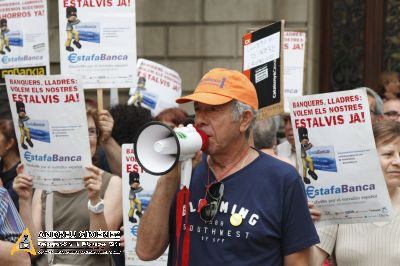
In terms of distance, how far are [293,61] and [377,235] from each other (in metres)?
3.39

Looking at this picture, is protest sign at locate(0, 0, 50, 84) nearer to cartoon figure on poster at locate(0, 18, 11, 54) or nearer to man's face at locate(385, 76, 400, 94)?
cartoon figure on poster at locate(0, 18, 11, 54)

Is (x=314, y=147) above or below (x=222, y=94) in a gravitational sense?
below

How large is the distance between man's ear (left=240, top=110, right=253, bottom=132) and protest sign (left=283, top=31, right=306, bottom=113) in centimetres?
374

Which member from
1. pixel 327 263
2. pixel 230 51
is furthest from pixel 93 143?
pixel 230 51

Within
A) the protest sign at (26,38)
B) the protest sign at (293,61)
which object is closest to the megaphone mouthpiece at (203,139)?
the protest sign at (26,38)

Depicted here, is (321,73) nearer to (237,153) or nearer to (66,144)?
(66,144)

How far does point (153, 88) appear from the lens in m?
8.48

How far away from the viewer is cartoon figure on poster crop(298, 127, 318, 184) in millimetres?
5051

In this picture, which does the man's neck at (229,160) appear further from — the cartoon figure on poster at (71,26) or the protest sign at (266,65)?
the cartoon figure on poster at (71,26)

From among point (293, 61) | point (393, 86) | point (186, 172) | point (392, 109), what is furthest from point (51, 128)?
point (393, 86)

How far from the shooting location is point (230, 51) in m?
12.2

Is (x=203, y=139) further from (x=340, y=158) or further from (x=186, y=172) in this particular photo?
(x=340, y=158)

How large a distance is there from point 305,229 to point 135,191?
2.00 meters

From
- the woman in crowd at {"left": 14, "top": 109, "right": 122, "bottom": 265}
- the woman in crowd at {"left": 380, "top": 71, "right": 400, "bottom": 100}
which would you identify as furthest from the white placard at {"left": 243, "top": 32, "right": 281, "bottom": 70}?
the woman in crowd at {"left": 380, "top": 71, "right": 400, "bottom": 100}
